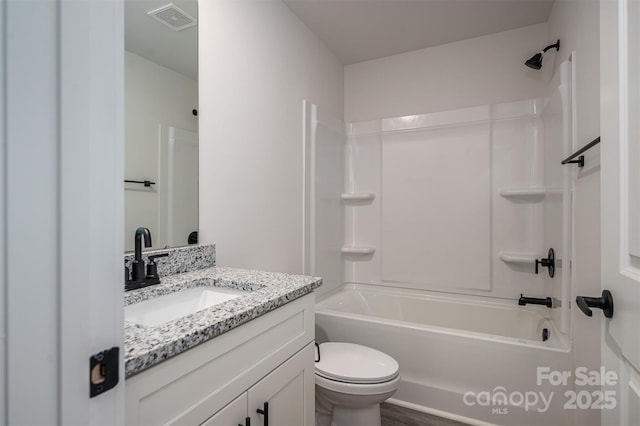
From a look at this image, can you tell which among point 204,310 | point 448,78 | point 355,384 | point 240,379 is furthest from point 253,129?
point 448,78

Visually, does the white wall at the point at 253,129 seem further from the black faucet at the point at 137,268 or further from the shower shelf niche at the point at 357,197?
the shower shelf niche at the point at 357,197

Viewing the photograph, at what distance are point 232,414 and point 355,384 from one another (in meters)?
0.79

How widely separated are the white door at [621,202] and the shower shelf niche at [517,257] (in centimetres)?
164

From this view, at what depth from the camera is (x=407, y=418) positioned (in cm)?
185

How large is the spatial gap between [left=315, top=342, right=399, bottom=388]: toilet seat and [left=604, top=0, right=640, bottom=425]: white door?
880mm

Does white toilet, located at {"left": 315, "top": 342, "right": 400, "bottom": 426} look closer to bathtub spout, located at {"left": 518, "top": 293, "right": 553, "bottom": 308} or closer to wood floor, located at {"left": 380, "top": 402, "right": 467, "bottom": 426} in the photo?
wood floor, located at {"left": 380, "top": 402, "right": 467, "bottom": 426}

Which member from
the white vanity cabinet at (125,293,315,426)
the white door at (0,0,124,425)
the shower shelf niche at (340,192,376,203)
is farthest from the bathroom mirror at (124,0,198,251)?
the shower shelf niche at (340,192,376,203)

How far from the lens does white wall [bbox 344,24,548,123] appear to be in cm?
240

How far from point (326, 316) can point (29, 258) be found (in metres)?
1.96

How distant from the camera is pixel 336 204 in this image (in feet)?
9.09

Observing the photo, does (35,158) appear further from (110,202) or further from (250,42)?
(250,42)

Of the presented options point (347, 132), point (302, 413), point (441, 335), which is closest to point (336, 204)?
point (347, 132)

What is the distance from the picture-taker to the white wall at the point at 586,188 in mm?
1309

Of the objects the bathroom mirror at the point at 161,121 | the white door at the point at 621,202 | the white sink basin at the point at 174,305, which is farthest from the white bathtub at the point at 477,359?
the bathroom mirror at the point at 161,121
